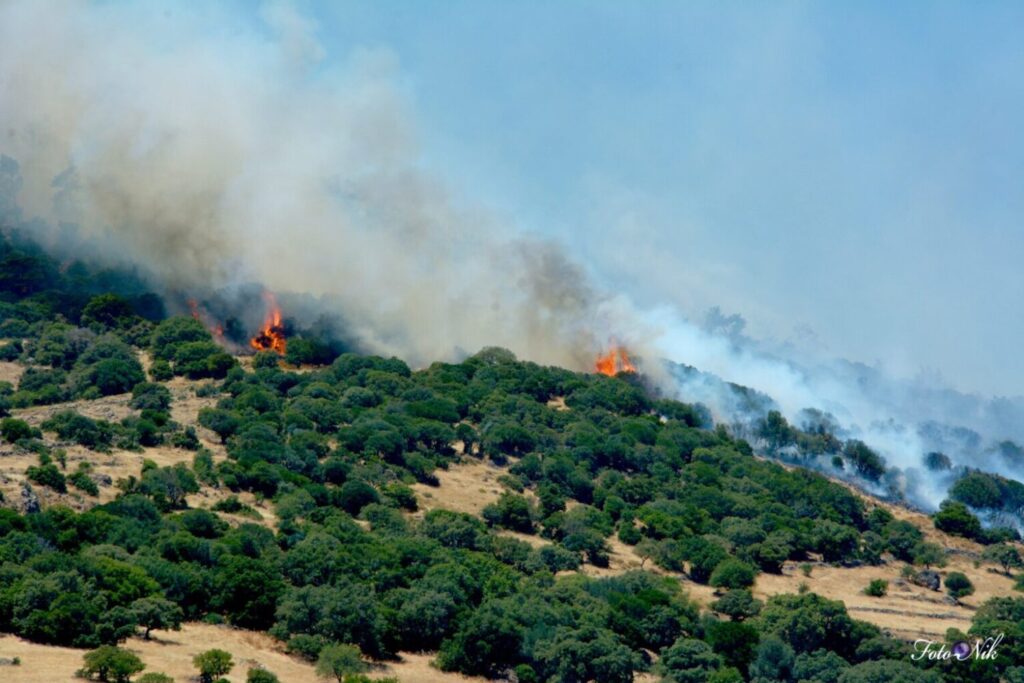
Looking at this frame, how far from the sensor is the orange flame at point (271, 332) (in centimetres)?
14738

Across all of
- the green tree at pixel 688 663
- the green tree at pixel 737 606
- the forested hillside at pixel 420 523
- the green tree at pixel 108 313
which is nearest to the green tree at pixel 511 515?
the forested hillside at pixel 420 523

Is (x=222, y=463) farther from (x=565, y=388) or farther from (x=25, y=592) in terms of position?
(x=565, y=388)

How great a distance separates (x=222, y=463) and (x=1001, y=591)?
5323cm

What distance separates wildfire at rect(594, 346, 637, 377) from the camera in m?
161

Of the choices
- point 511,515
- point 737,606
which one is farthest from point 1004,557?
point 511,515

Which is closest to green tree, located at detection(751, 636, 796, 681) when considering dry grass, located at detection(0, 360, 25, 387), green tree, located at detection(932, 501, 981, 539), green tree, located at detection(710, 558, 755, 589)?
green tree, located at detection(710, 558, 755, 589)

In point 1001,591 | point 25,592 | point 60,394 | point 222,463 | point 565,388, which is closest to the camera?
point 25,592

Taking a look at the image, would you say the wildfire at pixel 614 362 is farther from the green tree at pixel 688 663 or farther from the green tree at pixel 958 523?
the green tree at pixel 688 663

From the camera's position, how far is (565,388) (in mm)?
142250

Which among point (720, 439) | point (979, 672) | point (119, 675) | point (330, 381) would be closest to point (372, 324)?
point (330, 381)

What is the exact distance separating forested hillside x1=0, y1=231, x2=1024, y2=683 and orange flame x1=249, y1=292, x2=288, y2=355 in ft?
15.3

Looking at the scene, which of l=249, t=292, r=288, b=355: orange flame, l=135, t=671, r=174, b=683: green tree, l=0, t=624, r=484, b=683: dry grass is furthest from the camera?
l=249, t=292, r=288, b=355: orange flame

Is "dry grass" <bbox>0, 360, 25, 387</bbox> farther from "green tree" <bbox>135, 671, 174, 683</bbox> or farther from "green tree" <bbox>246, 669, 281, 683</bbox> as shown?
"green tree" <bbox>135, 671, 174, 683</bbox>

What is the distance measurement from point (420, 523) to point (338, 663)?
26.6m
